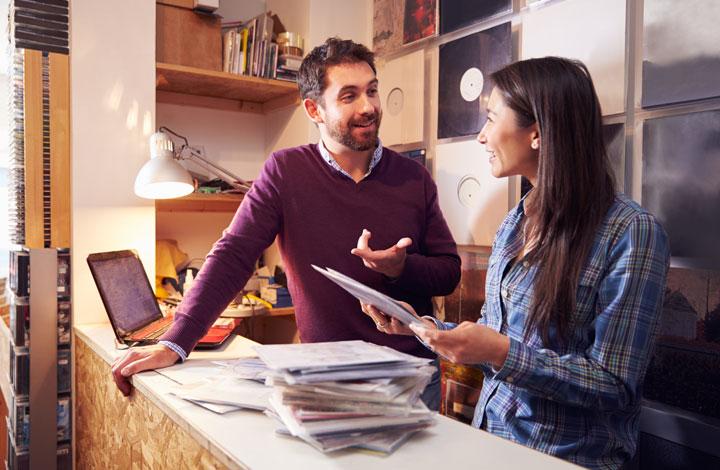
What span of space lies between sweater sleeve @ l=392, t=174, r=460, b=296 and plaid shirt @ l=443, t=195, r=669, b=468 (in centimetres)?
39

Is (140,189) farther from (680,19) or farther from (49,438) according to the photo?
(680,19)

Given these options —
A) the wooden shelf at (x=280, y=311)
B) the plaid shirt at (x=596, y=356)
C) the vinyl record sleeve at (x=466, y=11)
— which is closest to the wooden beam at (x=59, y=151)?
the wooden shelf at (x=280, y=311)

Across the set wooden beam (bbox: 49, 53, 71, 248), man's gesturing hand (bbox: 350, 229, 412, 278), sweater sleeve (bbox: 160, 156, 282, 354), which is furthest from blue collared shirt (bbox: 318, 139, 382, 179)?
wooden beam (bbox: 49, 53, 71, 248)

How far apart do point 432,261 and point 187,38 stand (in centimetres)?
160

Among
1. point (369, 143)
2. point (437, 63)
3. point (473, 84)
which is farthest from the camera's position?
point (437, 63)

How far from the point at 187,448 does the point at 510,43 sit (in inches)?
66.2

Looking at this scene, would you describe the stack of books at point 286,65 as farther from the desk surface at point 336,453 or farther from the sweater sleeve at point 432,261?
the desk surface at point 336,453

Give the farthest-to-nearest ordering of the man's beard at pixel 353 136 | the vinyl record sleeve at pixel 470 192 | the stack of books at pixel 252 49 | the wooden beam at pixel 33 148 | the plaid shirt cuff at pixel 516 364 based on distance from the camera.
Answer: the stack of books at pixel 252 49 → the vinyl record sleeve at pixel 470 192 → the wooden beam at pixel 33 148 → the man's beard at pixel 353 136 → the plaid shirt cuff at pixel 516 364

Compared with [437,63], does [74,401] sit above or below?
below

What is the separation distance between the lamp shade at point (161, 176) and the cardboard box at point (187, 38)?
23.5 inches

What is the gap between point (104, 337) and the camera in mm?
1865

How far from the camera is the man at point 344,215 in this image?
1.69 m

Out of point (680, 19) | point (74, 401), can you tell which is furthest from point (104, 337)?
point (680, 19)

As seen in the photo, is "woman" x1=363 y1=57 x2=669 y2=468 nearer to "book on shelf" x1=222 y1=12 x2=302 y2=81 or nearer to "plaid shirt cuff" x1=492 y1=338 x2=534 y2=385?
"plaid shirt cuff" x1=492 y1=338 x2=534 y2=385
